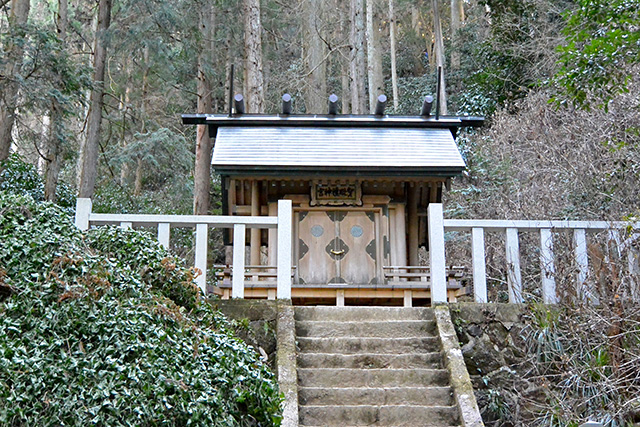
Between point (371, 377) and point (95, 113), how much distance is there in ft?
38.3

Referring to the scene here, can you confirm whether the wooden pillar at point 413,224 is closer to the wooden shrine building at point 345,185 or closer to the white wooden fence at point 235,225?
the wooden shrine building at point 345,185

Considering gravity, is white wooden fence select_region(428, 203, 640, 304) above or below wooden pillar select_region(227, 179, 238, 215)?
below

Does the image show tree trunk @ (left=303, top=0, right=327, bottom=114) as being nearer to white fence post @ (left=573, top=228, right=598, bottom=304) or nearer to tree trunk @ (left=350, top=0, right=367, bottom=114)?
tree trunk @ (left=350, top=0, right=367, bottom=114)

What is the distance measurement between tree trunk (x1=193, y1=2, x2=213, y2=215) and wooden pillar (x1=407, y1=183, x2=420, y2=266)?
7185 mm

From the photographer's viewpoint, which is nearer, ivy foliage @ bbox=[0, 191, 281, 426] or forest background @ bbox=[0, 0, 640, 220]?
ivy foliage @ bbox=[0, 191, 281, 426]

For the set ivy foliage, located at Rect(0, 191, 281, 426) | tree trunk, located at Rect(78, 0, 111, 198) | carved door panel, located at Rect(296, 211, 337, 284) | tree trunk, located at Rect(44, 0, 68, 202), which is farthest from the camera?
tree trunk, located at Rect(78, 0, 111, 198)

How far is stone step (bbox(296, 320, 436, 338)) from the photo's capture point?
6508mm

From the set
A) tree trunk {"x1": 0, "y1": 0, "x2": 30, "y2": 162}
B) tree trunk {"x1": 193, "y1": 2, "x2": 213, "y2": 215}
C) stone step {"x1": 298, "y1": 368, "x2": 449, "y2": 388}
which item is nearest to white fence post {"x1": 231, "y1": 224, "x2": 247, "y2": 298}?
stone step {"x1": 298, "y1": 368, "x2": 449, "y2": 388}

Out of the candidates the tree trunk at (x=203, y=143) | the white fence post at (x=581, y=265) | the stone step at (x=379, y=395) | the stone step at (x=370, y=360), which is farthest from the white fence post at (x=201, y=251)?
the tree trunk at (x=203, y=143)

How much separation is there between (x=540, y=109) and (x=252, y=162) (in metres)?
7.38

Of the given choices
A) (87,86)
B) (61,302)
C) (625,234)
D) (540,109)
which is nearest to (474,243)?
(625,234)

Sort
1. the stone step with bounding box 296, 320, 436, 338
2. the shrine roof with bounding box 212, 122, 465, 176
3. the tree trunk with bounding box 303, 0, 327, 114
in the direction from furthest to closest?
1. the tree trunk with bounding box 303, 0, 327, 114
2. the shrine roof with bounding box 212, 122, 465, 176
3. the stone step with bounding box 296, 320, 436, 338

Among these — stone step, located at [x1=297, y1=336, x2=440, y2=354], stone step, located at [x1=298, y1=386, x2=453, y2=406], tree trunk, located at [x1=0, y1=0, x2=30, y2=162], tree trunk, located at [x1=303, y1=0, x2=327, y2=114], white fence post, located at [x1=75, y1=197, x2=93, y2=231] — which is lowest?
stone step, located at [x1=298, y1=386, x2=453, y2=406]

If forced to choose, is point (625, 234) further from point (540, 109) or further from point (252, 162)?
point (540, 109)
